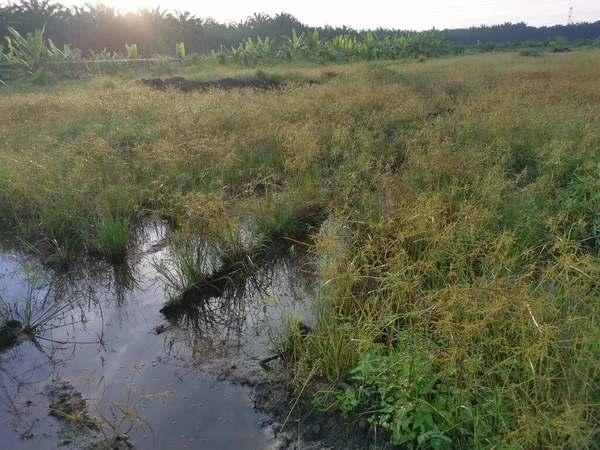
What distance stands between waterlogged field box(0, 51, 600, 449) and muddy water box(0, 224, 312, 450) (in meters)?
0.22

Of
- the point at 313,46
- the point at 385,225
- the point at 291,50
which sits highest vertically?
the point at 313,46

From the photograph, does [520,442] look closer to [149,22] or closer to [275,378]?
[275,378]

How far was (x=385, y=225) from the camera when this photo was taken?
141 inches

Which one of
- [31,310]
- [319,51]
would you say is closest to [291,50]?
[319,51]

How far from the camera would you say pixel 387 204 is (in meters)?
4.30

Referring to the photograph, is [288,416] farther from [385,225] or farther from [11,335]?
[11,335]

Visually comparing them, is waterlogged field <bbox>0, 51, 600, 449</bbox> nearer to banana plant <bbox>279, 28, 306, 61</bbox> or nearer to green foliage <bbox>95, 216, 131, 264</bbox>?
green foliage <bbox>95, 216, 131, 264</bbox>

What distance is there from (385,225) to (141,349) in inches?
80.3

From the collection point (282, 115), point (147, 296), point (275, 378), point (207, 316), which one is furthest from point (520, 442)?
point (282, 115)

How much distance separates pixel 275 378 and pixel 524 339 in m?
1.41

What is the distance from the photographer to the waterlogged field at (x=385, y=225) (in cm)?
210

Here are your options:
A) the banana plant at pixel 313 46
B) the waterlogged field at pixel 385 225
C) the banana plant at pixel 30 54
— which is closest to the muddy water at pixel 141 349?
the waterlogged field at pixel 385 225

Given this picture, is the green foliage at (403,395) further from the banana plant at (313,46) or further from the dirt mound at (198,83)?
the banana plant at (313,46)

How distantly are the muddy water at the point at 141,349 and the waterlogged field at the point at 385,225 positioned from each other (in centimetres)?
22
